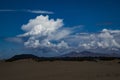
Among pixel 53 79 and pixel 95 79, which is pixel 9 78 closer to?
pixel 53 79

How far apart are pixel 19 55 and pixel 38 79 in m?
24.4

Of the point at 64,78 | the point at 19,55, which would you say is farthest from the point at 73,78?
the point at 19,55

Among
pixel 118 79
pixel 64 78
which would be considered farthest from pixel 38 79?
pixel 118 79

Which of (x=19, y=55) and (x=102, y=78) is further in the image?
(x=19, y=55)

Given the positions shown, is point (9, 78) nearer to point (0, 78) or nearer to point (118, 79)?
point (0, 78)

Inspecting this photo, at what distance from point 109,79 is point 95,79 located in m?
1.05

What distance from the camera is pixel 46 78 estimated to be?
58.8 ft

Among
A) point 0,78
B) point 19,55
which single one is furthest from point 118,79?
point 19,55

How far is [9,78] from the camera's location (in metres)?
18.2

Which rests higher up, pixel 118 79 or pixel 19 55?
pixel 19 55

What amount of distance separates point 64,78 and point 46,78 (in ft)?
4.52

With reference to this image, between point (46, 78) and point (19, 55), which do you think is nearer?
point (46, 78)

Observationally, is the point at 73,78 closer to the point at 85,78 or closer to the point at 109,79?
the point at 85,78

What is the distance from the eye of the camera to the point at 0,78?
60.0 ft
